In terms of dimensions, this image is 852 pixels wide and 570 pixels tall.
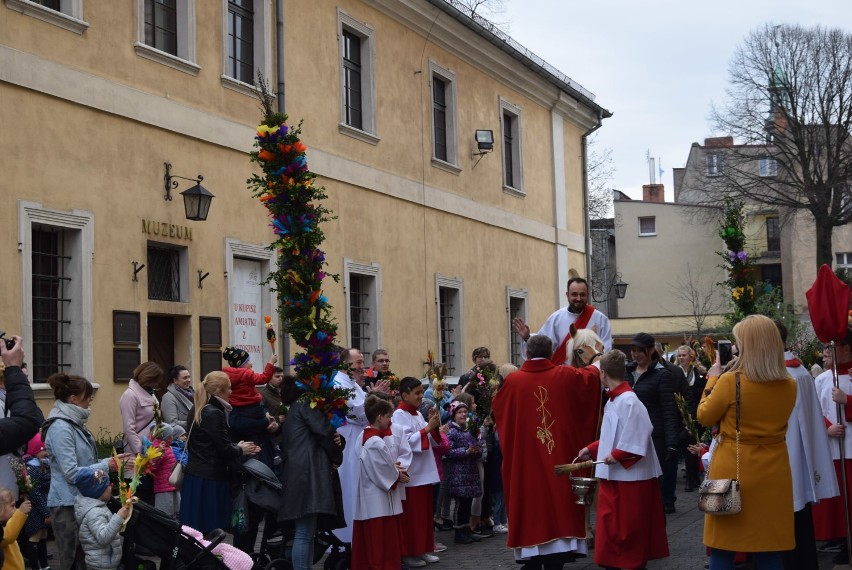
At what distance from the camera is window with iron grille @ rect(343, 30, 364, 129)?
20938 mm

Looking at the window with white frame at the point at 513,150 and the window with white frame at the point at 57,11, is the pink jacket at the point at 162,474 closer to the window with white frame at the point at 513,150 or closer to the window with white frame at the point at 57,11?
the window with white frame at the point at 57,11

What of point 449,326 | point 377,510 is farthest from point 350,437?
point 449,326

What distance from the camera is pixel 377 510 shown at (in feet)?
33.4

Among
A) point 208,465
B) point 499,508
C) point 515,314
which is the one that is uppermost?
point 515,314

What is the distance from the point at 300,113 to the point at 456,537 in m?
8.47

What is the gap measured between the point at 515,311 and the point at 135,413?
16.9 metres

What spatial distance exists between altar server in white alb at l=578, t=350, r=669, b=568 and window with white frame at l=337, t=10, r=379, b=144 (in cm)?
1216

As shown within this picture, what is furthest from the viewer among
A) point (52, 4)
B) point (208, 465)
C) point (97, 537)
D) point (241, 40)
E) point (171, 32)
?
point (241, 40)

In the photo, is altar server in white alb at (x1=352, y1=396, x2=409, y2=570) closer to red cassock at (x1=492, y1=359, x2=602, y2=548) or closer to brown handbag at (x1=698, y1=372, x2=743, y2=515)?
red cassock at (x1=492, y1=359, x2=602, y2=548)

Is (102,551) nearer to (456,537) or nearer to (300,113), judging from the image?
(456,537)

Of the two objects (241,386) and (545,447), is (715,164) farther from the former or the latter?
(241,386)

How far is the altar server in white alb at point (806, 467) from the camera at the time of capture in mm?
8766

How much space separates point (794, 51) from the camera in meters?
48.0

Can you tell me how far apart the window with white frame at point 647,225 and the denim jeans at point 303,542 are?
Result: 54841 millimetres
